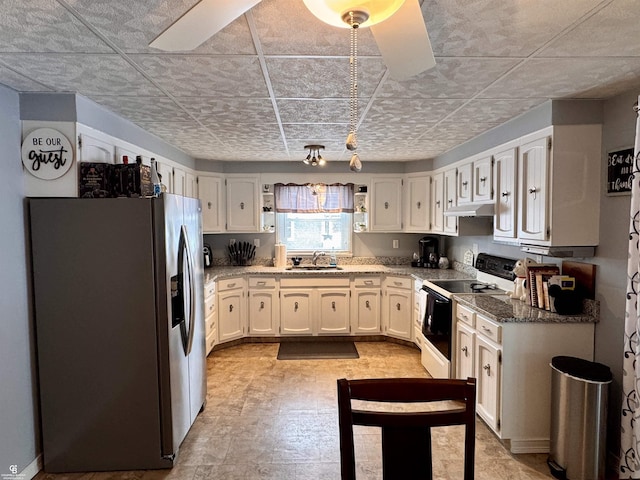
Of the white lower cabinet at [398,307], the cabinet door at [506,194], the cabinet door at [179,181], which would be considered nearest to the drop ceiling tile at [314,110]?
the cabinet door at [506,194]

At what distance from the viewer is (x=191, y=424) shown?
270 cm

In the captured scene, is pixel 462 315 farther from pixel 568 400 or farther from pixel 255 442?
pixel 255 442

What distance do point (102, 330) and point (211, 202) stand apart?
2.64 metres

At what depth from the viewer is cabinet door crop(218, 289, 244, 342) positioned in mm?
4242

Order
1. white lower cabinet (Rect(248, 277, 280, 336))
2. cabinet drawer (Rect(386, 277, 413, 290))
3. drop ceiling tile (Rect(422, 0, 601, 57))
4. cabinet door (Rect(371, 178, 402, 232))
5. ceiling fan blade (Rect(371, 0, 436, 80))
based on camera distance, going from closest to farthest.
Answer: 1. ceiling fan blade (Rect(371, 0, 436, 80))
2. drop ceiling tile (Rect(422, 0, 601, 57))
3. cabinet drawer (Rect(386, 277, 413, 290))
4. white lower cabinet (Rect(248, 277, 280, 336))
5. cabinet door (Rect(371, 178, 402, 232))

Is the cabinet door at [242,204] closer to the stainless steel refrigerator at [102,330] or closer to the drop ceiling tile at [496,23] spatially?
the stainless steel refrigerator at [102,330]

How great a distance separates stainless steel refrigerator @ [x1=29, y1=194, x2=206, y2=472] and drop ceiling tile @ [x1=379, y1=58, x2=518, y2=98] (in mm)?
1569

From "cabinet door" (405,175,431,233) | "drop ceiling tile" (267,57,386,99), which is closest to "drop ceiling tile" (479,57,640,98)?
"drop ceiling tile" (267,57,386,99)

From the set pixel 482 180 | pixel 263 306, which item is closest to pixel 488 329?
pixel 482 180

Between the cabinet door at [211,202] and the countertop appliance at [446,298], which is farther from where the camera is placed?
the cabinet door at [211,202]

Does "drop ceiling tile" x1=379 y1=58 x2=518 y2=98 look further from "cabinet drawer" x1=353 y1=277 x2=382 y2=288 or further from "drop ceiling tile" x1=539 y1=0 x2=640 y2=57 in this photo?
"cabinet drawer" x1=353 y1=277 x2=382 y2=288

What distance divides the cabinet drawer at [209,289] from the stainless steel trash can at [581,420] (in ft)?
10.2

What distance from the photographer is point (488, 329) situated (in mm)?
2572

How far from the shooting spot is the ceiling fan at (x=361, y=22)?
0.97 meters
